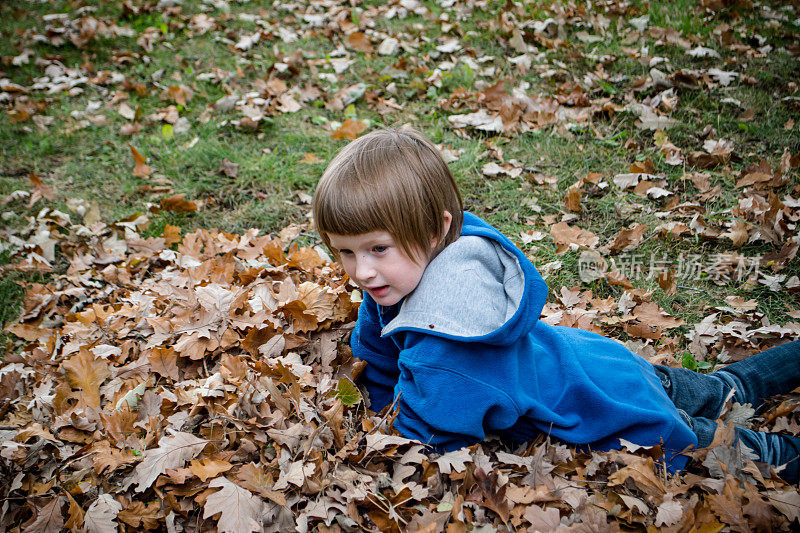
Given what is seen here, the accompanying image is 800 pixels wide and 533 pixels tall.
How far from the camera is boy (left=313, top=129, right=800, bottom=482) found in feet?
6.66

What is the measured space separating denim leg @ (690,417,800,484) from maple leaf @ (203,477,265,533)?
194 cm

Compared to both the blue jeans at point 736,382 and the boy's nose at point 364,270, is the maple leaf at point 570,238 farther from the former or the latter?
the boy's nose at point 364,270

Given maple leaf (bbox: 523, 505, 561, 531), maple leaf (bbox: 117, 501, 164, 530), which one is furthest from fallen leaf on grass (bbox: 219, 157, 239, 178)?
maple leaf (bbox: 523, 505, 561, 531)

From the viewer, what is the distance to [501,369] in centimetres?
209

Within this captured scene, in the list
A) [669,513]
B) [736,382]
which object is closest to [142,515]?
[669,513]

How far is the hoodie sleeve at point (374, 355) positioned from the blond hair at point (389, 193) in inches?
18.7

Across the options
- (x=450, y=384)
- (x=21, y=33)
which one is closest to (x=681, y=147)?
(x=450, y=384)

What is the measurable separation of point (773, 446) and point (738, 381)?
1.45ft

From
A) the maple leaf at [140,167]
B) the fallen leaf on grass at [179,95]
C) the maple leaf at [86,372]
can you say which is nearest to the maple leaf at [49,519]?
the maple leaf at [86,372]

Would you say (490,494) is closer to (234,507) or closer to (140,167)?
(234,507)

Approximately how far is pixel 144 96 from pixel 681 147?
18.5 ft

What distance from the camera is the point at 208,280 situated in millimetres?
3361

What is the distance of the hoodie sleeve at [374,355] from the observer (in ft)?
8.34

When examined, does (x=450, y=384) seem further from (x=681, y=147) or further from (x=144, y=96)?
(x=144, y=96)
